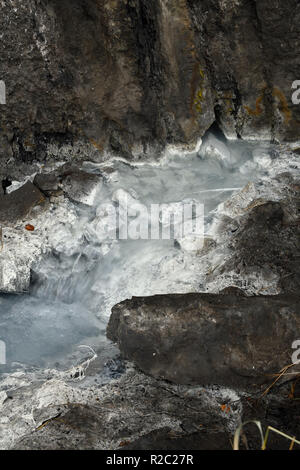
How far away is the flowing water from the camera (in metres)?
3.50

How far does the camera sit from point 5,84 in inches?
168

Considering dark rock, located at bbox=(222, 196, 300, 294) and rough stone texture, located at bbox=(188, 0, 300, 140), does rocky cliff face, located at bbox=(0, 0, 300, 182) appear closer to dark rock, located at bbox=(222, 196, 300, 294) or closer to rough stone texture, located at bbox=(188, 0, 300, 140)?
rough stone texture, located at bbox=(188, 0, 300, 140)

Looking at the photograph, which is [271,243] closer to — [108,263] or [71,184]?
[108,263]

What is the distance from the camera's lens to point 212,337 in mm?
2645

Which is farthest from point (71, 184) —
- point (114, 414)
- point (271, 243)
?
point (114, 414)

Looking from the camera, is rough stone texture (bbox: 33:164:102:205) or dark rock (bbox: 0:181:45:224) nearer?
dark rock (bbox: 0:181:45:224)

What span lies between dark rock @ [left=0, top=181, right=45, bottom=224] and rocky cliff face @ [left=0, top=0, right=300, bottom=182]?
45 cm

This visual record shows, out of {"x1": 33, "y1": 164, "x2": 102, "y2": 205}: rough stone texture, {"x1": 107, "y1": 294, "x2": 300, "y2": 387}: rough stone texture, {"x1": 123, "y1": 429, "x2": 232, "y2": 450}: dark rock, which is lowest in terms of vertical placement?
{"x1": 123, "y1": 429, "x2": 232, "y2": 450}: dark rock

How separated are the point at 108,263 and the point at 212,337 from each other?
150 centimetres

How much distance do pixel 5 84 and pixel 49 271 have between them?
1.61m

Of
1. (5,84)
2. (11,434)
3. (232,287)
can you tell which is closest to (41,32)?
(5,84)

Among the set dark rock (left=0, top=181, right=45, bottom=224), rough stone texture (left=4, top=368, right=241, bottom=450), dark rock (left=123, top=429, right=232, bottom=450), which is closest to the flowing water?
dark rock (left=0, top=181, right=45, bottom=224)

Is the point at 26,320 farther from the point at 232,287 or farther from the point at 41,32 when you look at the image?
the point at 41,32

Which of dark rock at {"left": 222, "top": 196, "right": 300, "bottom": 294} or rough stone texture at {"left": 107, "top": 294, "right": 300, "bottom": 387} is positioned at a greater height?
dark rock at {"left": 222, "top": 196, "right": 300, "bottom": 294}
